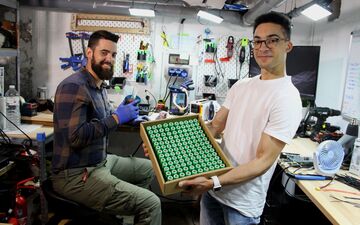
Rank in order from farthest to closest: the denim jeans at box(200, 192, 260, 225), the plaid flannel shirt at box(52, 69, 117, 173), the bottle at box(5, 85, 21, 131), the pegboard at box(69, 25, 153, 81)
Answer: the pegboard at box(69, 25, 153, 81), the bottle at box(5, 85, 21, 131), the plaid flannel shirt at box(52, 69, 117, 173), the denim jeans at box(200, 192, 260, 225)

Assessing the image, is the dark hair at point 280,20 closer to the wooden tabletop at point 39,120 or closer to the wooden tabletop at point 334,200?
the wooden tabletop at point 334,200

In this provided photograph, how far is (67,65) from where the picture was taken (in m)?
3.30

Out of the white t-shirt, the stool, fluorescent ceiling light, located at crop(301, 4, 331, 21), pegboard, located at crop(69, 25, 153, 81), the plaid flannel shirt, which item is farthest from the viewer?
pegboard, located at crop(69, 25, 153, 81)

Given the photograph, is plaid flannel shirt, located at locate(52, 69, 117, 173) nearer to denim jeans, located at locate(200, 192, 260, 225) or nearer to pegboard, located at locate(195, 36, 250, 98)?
denim jeans, located at locate(200, 192, 260, 225)

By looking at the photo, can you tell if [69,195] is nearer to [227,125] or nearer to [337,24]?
[227,125]

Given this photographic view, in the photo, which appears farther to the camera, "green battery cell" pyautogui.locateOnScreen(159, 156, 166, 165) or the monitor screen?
the monitor screen

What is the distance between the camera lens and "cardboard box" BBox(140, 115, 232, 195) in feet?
4.07

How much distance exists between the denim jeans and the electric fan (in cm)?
54

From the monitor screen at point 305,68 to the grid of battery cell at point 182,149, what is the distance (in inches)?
66.3

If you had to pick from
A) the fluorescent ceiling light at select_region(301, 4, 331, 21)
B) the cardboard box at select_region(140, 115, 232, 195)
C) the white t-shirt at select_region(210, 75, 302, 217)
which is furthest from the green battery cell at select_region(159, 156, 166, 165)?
the fluorescent ceiling light at select_region(301, 4, 331, 21)

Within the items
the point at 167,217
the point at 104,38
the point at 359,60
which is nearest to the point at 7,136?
the point at 104,38

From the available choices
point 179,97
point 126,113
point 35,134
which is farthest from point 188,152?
point 179,97

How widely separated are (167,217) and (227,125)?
5.85ft

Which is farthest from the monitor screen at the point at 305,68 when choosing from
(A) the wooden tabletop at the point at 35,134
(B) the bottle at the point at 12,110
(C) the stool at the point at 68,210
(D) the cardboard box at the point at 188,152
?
(B) the bottle at the point at 12,110
